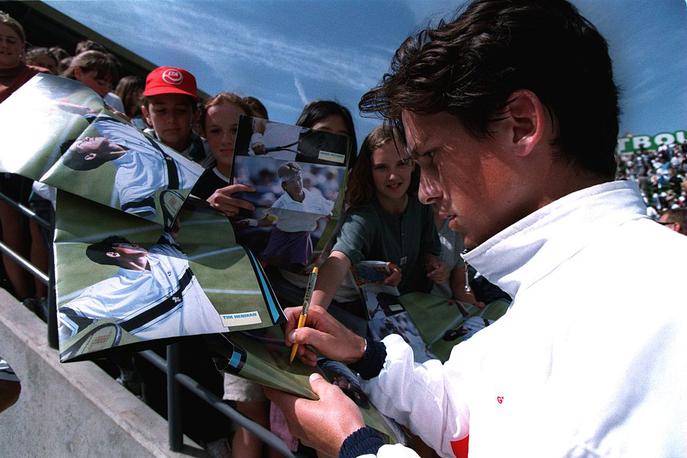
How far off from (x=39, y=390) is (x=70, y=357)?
2.12 meters

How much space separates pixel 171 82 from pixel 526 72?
2.15 meters

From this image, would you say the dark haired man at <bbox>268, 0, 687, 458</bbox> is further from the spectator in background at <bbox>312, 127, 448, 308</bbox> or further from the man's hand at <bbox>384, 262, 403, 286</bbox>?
the spectator in background at <bbox>312, 127, 448, 308</bbox>

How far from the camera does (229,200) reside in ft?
5.47

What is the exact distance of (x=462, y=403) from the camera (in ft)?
4.37

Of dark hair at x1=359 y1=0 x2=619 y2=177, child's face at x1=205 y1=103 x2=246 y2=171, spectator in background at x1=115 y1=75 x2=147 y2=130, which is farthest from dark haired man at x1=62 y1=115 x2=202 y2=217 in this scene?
spectator in background at x1=115 y1=75 x2=147 y2=130

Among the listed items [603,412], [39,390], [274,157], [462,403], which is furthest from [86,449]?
[603,412]

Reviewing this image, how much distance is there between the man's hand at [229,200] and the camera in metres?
1.65

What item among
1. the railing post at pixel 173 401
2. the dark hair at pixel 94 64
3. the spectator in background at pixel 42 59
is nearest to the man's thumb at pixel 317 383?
the railing post at pixel 173 401

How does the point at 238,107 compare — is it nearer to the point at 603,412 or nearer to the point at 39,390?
the point at 39,390

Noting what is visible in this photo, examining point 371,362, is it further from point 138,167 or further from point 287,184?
point 138,167

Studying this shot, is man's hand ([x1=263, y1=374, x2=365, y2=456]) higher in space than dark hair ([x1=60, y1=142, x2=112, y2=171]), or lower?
lower

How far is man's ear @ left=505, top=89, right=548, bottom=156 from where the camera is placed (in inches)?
39.1

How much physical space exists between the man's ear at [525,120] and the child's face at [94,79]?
11.6 ft

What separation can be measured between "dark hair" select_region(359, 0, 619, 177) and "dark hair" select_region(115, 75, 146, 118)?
141 inches
